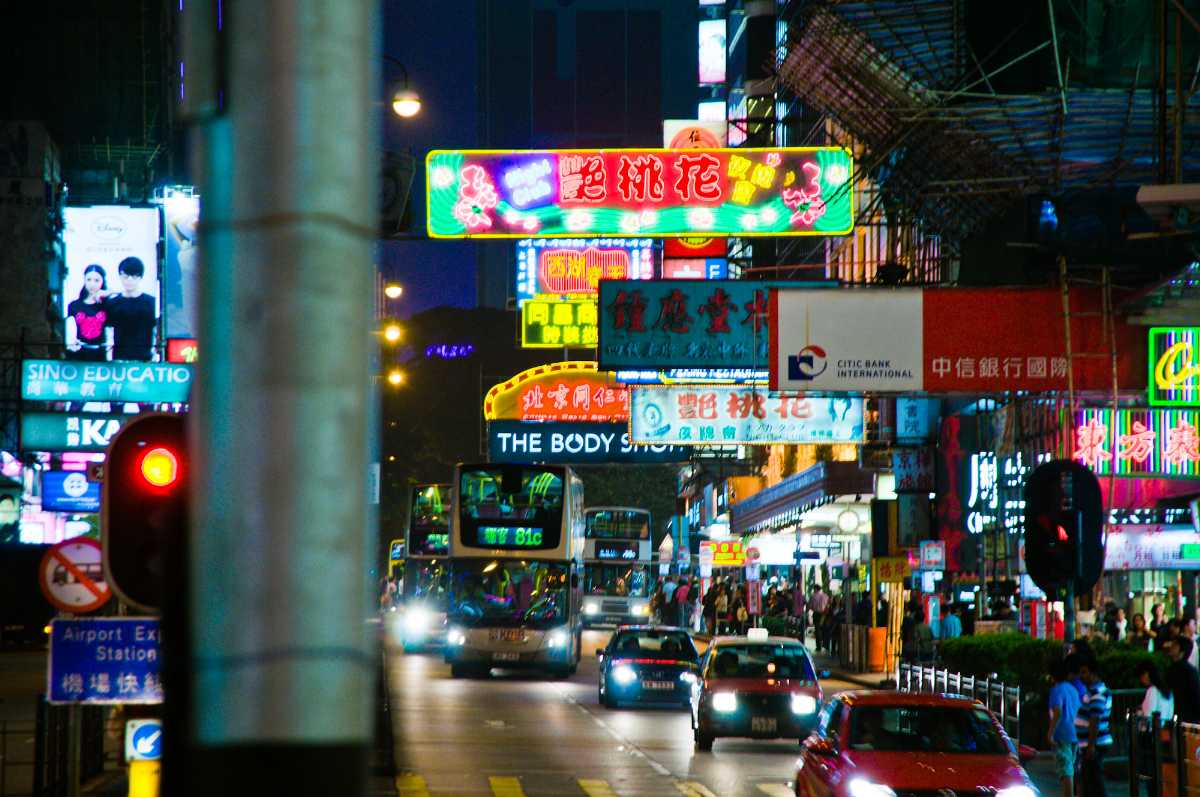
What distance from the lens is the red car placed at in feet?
45.1

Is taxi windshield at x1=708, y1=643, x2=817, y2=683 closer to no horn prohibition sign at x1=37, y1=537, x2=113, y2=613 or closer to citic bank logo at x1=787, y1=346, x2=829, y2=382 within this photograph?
citic bank logo at x1=787, y1=346, x2=829, y2=382

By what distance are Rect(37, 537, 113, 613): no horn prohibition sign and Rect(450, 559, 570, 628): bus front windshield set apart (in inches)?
990

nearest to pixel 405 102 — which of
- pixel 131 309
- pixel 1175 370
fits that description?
pixel 1175 370

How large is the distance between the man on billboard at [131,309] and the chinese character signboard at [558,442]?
65.0ft

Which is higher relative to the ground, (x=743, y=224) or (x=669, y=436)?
(x=743, y=224)

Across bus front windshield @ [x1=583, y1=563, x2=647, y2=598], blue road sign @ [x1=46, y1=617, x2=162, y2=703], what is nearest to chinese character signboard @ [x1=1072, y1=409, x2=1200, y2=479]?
blue road sign @ [x1=46, y1=617, x2=162, y2=703]

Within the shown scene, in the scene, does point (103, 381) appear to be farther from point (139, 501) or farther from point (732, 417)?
point (139, 501)

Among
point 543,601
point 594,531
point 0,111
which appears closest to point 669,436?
point 543,601

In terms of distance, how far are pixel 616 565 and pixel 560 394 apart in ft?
83.8

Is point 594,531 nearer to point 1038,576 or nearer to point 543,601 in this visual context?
point 543,601

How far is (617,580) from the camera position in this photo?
69188 mm

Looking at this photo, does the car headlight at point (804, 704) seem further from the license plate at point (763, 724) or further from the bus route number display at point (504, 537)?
the bus route number display at point (504, 537)

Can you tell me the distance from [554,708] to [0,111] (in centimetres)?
5196

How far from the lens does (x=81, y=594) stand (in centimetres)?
1318
